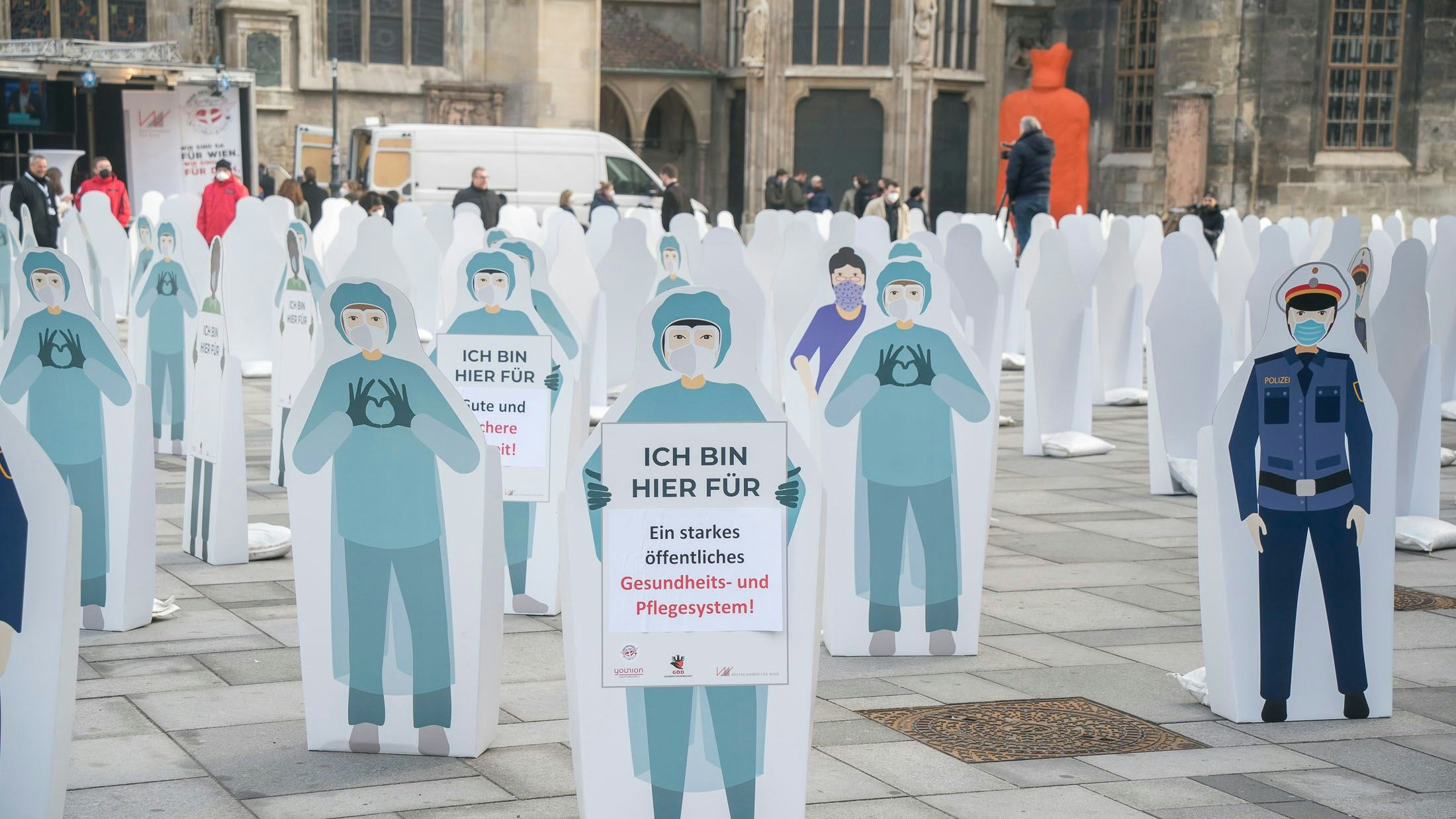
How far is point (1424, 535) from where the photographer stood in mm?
8531

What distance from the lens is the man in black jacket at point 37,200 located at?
17109mm

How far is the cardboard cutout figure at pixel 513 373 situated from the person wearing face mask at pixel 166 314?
2.10 meters

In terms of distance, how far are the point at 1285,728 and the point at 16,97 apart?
966 inches

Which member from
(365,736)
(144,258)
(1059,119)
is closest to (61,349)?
(365,736)

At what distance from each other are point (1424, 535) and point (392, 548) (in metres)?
5.44

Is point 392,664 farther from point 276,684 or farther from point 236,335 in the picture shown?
point 236,335

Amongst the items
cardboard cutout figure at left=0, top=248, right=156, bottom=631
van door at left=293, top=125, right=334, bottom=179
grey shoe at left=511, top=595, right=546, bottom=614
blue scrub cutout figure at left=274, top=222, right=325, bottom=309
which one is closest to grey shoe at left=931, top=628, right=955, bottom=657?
grey shoe at left=511, top=595, right=546, bottom=614

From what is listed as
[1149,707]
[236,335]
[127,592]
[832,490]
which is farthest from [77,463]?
[236,335]

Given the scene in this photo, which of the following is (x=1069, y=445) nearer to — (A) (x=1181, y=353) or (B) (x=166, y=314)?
(A) (x=1181, y=353)

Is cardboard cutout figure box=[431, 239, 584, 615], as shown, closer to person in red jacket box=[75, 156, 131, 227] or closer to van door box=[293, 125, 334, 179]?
person in red jacket box=[75, 156, 131, 227]

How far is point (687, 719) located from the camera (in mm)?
4230

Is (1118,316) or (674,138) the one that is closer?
(1118,316)

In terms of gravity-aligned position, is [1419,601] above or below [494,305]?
below

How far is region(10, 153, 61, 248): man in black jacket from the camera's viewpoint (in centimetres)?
1711
